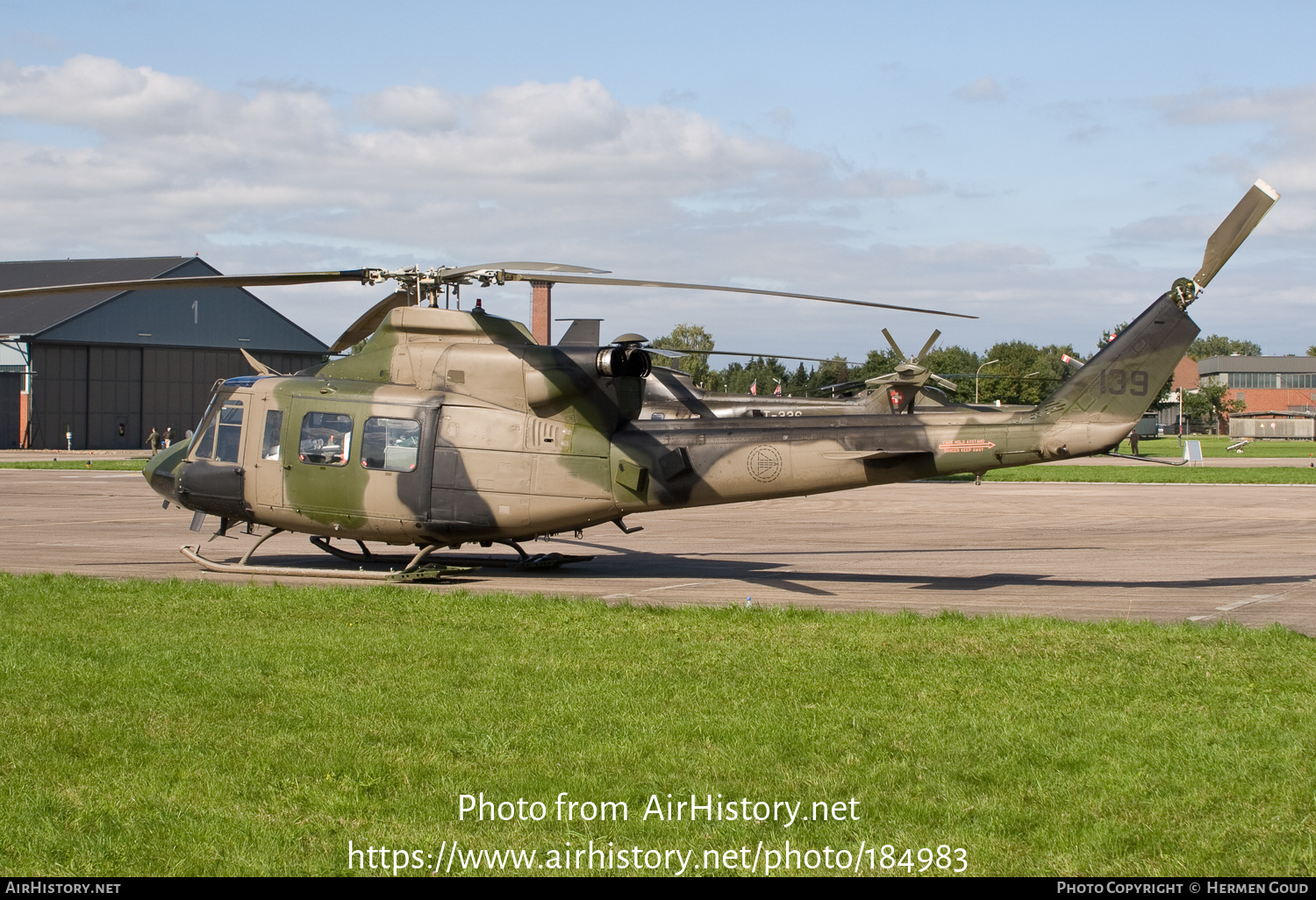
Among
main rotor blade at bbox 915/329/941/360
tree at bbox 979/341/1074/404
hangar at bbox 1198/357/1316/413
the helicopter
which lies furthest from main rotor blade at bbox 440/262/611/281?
hangar at bbox 1198/357/1316/413

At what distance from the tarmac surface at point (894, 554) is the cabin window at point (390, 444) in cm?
158

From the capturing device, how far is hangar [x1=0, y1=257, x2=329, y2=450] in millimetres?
71375

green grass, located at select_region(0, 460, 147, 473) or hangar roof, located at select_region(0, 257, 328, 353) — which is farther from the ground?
hangar roof, located at select_region(0, 257, 328, 353)

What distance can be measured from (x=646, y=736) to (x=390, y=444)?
26.9 ft

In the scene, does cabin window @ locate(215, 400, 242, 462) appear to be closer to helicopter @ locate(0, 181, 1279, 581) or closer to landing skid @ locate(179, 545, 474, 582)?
helicopter @ locate(0, 181, 1279, 581)

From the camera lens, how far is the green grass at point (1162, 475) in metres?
37.7

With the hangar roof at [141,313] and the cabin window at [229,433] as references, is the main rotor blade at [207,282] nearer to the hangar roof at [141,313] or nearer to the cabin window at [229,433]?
the cabin window at [229,433]

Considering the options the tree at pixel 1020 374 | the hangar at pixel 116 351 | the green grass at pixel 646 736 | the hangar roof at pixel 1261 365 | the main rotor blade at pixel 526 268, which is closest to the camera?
the green grass at pixel 646 736

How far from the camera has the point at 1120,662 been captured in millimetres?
9406

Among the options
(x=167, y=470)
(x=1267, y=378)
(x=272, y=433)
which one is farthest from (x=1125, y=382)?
(x=1267, y=378)

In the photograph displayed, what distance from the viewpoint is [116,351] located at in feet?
245

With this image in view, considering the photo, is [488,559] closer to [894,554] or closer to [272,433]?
[272,433]

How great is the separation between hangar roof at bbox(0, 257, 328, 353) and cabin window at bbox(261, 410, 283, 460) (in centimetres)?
6153

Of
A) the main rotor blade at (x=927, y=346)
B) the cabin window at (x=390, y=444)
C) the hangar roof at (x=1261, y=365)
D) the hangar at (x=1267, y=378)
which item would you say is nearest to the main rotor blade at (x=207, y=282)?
the cabin window at (x=390, y=444)
